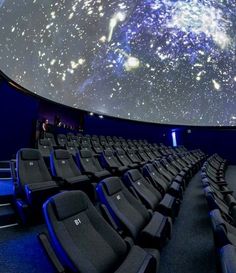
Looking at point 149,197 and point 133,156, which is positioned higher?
point 133,156

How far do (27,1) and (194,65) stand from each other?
260 inches

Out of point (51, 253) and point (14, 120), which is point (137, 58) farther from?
point (51, 253)

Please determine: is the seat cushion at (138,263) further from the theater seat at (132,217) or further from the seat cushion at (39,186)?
the seat cushion at (39,186)

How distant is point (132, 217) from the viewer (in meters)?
1.86

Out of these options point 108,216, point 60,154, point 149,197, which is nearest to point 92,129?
point 60,154

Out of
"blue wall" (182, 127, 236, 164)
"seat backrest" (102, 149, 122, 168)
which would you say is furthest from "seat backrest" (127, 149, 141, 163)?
"blue wall" (182, 127, 236, 164)

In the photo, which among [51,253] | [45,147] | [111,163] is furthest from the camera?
[45,147]

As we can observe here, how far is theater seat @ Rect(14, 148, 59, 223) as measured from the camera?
7.04 feet

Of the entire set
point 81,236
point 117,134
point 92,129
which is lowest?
point 81,236

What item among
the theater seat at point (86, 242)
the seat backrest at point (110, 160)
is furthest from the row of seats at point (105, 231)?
the seat backrest at point (110, 160)

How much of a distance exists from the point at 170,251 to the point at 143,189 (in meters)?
0.75

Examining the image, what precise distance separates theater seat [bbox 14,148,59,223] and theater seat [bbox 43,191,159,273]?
822mm

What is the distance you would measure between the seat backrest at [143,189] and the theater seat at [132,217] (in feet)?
0.77

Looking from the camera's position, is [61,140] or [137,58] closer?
[61,140]
